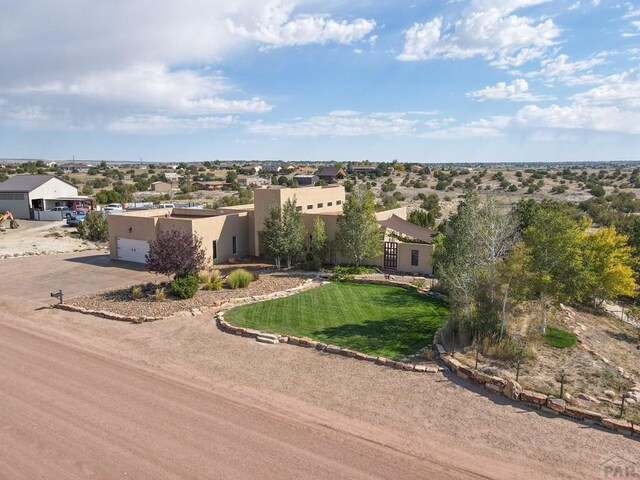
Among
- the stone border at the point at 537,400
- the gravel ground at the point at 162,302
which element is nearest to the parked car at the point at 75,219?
the gravel ground at the point at 162,302

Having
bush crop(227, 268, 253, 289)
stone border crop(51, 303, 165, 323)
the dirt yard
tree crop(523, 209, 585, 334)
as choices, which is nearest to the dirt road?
stone border crop(51, 303, 165, 323)

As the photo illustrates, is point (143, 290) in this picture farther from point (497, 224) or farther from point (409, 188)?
point (409, 188)

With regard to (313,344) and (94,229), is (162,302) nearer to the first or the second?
(313,344)

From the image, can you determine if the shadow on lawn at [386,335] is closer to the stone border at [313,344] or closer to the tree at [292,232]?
the stone border at [313,344]

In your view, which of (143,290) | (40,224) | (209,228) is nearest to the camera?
(143,290)

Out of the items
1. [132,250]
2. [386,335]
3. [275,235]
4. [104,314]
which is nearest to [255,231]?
[275,235]

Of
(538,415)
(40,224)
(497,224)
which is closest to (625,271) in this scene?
(497,224)

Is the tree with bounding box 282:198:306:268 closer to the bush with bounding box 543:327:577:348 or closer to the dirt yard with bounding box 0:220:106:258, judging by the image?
the bush with bounding box 543:327:577:348
